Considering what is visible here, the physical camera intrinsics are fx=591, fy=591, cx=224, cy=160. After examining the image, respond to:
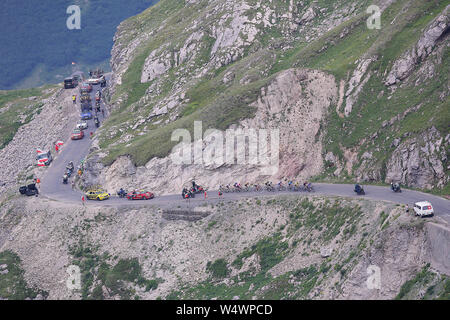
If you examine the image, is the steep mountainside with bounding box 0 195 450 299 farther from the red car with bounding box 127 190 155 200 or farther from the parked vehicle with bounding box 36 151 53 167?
the parked vehicle with bounding box 36 151 53 167

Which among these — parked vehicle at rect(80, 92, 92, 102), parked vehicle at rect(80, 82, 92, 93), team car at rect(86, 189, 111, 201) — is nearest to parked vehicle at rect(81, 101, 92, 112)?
parked vehicle at rect(80, 92, 92, 102)

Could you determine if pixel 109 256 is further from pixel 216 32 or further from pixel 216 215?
pixel 216 32

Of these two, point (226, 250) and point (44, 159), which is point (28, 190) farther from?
point (226, 250)

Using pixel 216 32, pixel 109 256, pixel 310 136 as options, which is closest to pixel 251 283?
pixel 109 256

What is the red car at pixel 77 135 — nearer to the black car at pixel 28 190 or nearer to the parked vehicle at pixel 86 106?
the parked vehicle at pixel 86 106

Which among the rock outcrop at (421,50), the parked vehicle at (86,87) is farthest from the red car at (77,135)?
the rock outcrop at (421,50)

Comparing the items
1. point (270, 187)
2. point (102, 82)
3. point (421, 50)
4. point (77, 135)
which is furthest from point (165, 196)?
point (102, 82)
